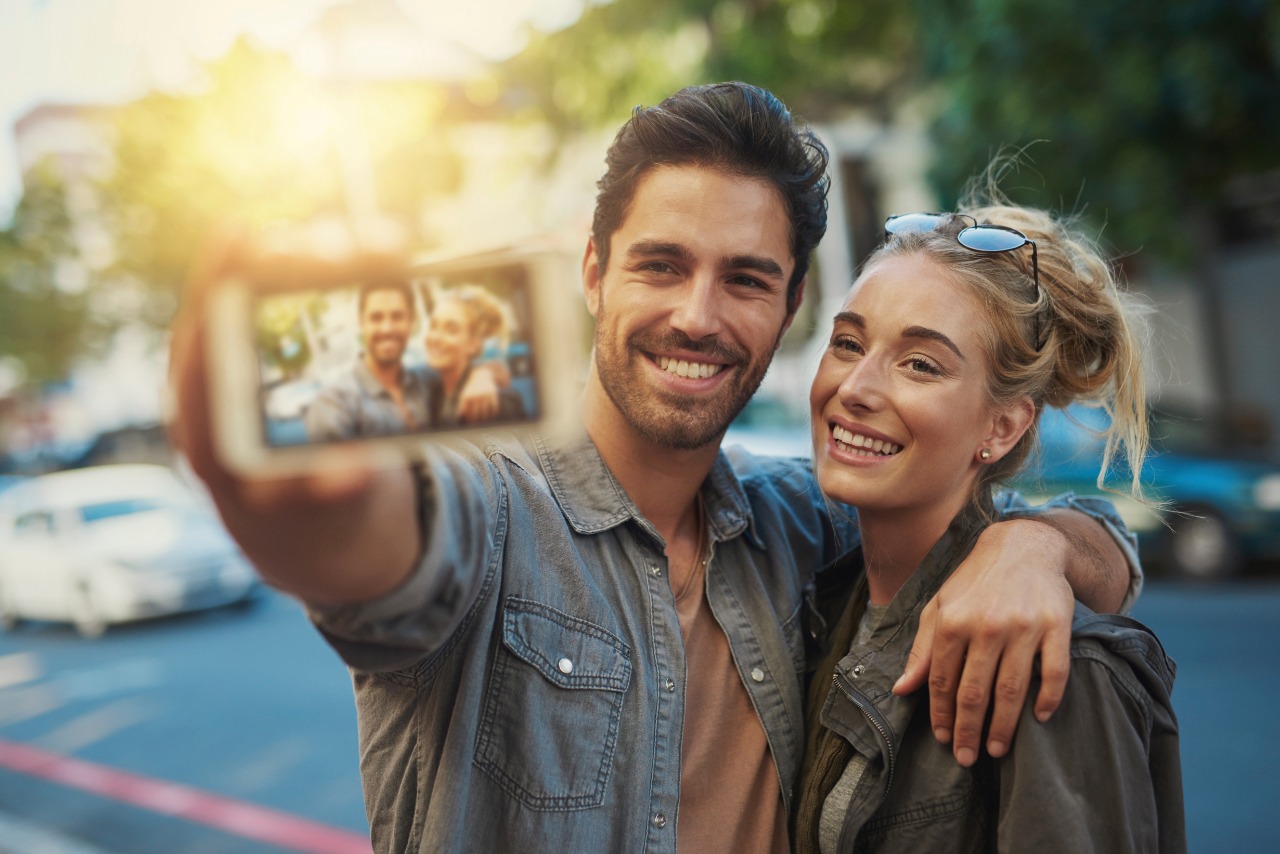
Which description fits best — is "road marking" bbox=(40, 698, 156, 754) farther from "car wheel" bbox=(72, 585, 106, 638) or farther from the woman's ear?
the woman's ear

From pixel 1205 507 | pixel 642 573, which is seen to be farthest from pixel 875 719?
pixel 1205 507

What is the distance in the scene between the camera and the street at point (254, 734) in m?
5.14

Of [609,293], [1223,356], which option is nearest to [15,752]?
[609,293]

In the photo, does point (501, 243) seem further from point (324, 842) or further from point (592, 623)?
point (324, 842)

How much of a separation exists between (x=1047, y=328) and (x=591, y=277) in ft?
3.24

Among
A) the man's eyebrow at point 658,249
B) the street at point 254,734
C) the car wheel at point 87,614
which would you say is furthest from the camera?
the car wheel at point 87,614

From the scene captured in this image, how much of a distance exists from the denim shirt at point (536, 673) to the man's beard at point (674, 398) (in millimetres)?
137

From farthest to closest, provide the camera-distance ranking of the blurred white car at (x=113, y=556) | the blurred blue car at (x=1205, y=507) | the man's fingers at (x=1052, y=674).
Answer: the blurred white car at (x=113, y=556) → the blurred blue car at (x=1205, y=507) → the man's fingers at (x=1052, y=674)

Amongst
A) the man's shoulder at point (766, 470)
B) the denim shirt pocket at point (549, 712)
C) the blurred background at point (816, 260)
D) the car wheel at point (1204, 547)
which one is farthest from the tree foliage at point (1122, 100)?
the denim shirt pocket at point (549, 712)

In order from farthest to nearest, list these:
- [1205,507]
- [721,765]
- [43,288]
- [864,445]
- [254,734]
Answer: [43,288], [1205,507], [254,734], [864,445], [721,765]

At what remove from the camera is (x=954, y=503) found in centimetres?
212

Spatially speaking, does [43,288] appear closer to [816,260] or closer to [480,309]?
[816,260]

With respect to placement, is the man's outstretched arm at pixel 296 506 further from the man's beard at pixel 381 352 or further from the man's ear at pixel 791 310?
the man's ear at pixel 791 310

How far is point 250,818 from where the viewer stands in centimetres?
553
